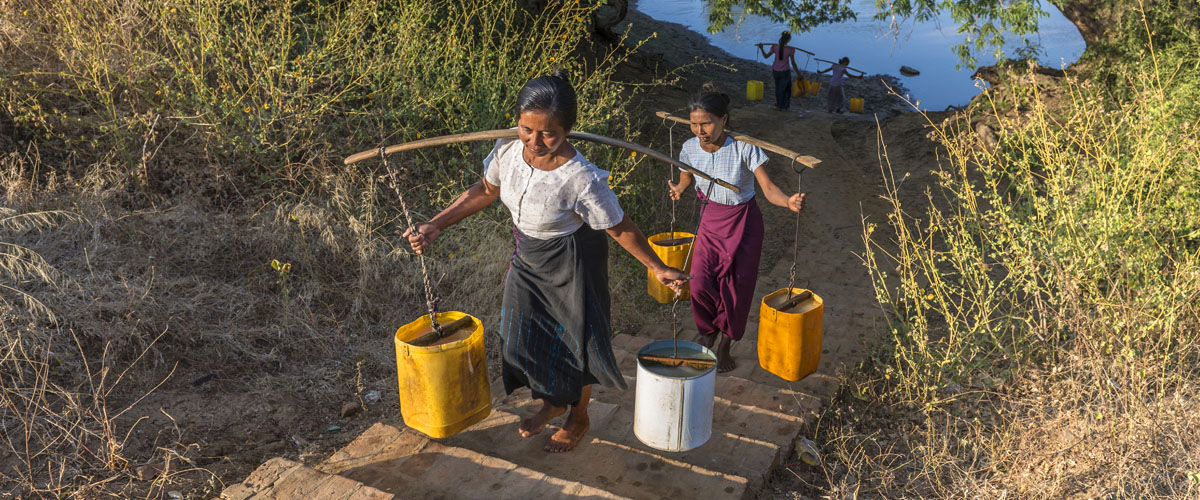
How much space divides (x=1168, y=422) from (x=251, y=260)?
4633mm

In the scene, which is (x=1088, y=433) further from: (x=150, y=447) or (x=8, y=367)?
(x=8, y=367)

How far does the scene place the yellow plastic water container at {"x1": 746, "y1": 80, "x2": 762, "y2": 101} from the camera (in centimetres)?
1392

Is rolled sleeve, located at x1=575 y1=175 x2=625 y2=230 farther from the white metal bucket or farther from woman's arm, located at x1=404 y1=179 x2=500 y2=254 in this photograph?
the white metal bucket

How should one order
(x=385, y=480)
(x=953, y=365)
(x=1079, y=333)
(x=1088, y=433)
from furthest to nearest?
(x=953, y=365)
(x=1079, y=333)
(x=1088, y=433)
(x=385, y=480)

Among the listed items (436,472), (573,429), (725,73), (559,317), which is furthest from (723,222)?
(725,73)

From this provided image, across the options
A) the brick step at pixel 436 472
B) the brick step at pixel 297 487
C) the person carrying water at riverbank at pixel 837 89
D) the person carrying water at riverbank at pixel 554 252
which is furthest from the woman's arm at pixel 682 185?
the person carrying water at riverbank at pixel 837 89

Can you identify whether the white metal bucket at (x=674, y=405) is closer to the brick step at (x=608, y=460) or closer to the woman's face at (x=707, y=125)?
the brick step at (x=608, y=460)

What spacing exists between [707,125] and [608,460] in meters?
1.58

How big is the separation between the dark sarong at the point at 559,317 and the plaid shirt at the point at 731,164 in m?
1.02

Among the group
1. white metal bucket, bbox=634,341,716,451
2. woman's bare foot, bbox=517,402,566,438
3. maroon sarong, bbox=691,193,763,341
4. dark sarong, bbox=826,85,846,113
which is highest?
dark sarong, bbox=826,85,846,113

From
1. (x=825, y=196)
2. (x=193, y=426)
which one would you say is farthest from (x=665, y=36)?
(x=193, y=426)

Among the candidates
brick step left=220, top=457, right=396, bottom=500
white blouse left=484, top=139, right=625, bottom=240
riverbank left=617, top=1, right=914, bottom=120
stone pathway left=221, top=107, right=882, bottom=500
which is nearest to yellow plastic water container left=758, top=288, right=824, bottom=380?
stone pathway left=221, top=107, right=882, bottom=500

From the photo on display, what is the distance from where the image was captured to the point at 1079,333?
3404mm

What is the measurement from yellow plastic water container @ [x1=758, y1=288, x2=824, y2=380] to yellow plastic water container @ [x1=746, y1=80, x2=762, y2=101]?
1057 cm
